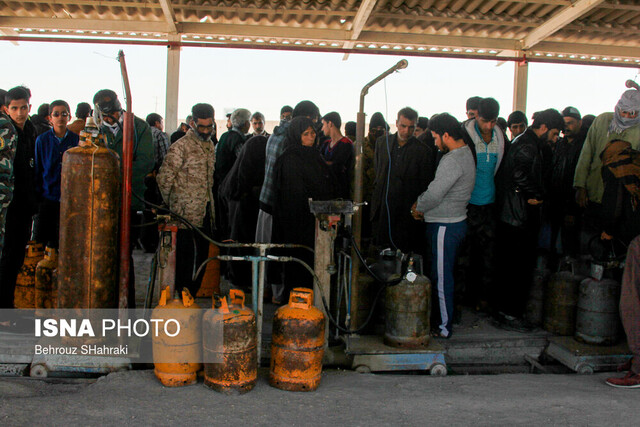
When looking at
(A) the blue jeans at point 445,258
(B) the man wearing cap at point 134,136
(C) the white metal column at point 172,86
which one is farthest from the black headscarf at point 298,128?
(C) the white metal column at point 172,86

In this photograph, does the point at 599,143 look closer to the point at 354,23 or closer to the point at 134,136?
the point at 354,23

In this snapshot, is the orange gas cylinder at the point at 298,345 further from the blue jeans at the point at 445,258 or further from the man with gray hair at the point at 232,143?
the man with gray hair at the point at 232,143

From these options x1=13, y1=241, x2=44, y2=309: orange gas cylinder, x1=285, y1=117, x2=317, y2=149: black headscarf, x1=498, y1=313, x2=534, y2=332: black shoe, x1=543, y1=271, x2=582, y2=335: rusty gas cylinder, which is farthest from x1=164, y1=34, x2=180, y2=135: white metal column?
x1=543, y1=271, x2=582, y2=335: rusty gas cylinder

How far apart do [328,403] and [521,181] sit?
2705 millimetres

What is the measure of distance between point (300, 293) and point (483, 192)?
7.58 ft

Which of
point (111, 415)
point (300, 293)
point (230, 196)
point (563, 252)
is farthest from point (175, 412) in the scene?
point (563, 252)

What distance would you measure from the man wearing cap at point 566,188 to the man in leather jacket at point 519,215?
545 millimetres

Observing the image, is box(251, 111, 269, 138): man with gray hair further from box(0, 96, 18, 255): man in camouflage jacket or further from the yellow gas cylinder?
box(0, 96, 18, 255): man in camouflage jacket

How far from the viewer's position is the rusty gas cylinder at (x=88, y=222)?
12.0 feet

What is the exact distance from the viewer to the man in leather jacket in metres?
4.75

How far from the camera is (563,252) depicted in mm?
5621

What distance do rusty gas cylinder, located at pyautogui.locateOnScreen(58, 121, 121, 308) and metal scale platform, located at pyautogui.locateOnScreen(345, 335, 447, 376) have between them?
190 centimetres

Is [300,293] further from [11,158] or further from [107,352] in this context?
[11,158]

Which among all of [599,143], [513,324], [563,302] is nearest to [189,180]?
[513,324]
